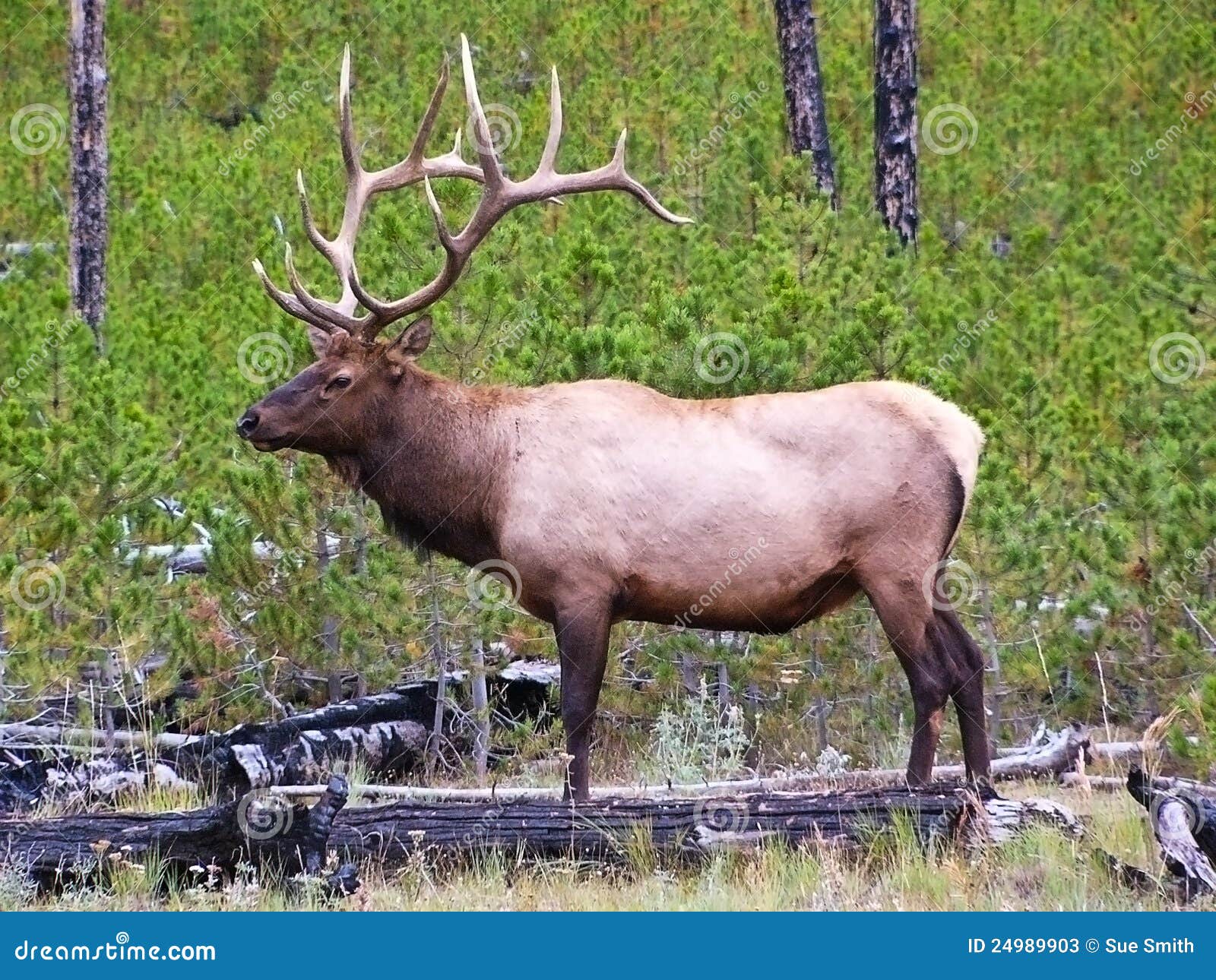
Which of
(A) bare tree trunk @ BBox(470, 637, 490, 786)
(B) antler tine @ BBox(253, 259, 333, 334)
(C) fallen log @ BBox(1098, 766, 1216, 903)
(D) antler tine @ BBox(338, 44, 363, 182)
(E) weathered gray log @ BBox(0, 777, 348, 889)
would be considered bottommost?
(A) bare tree trunk @ BBox(470, 637, 490, 786)

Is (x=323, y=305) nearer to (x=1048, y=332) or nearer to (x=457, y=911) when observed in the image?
(x=457, y=911)

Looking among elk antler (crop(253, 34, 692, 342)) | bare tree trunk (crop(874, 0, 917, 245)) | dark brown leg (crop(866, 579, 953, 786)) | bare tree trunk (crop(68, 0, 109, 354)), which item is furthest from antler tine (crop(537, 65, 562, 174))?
bare tree trunk (crop(68, 0, 109, 354))

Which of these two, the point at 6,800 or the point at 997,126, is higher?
the point at 997,126

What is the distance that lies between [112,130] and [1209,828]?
1742 cm

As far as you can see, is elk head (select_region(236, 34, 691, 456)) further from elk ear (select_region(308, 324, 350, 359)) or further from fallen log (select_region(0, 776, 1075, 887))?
fallen log (select_region(0, 776, 1075, 887))

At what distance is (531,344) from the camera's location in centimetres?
875

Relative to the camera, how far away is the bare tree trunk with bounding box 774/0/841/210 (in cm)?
1317

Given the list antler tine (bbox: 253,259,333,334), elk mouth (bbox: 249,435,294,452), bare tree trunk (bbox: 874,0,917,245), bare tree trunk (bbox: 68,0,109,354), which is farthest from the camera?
bare tree trunk (bbox: 68,0,109,354)

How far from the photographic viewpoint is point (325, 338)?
24.3 feet

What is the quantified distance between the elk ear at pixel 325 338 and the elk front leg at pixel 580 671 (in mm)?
1632

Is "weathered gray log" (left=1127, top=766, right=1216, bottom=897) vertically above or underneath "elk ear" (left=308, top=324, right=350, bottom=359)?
underneath

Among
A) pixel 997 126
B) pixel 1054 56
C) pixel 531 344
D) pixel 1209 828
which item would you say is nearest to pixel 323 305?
pixel 531 344

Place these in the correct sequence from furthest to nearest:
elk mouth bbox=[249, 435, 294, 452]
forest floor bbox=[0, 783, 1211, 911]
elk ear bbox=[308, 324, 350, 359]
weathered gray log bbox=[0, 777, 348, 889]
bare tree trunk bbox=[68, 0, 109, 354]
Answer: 1. bare tree trunk bbox=[68, 0, 109, 354]
2. elk ear bbox=[308, 324, 350, 359]
3. elk mouth bbox=[249, 435, 294, 452]
4. weathered gray log bbox=[0, 777, 348, 889]
5. forest floor bbox=[0, 783, 1211, 911]

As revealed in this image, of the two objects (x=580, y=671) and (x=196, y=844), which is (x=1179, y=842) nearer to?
(x=580, y=671)
